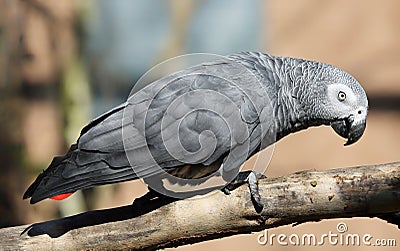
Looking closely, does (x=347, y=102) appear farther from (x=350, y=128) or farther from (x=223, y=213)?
(x=223, y=213)

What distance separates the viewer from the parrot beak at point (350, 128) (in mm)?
1958

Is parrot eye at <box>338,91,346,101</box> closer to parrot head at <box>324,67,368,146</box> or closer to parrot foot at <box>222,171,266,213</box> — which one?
parrot head at <box>324,67,368,146</box>

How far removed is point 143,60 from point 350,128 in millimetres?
1563

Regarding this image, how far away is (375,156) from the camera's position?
10.3 ft

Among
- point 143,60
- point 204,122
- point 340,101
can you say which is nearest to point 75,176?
point 204,122

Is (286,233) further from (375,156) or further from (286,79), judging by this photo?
(286,79)

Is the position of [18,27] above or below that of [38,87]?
above

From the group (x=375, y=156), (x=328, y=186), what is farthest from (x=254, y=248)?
(x=328, y=186)

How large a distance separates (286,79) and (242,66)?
0.49ft

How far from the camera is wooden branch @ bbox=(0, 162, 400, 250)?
1.63m

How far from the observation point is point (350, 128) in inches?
77.7

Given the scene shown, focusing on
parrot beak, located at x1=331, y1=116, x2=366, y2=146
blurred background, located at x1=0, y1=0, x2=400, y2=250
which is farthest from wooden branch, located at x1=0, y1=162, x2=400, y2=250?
blurred background, located at x1=0, y1=0, x2=400, y2=250

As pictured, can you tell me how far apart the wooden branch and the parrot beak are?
0.30 m

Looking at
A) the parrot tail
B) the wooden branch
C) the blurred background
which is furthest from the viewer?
the blurred background
